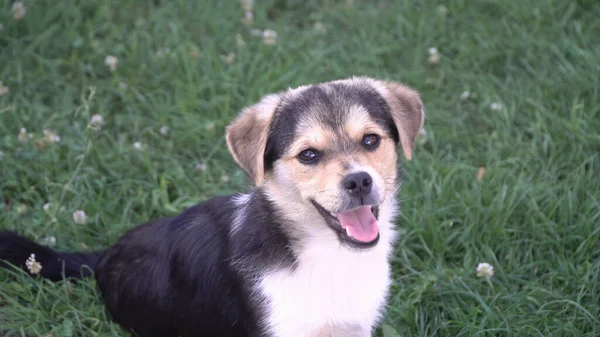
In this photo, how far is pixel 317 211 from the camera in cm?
351

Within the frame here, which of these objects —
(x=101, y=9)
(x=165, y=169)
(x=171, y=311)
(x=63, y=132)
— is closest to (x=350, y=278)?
(x=171, y=311)

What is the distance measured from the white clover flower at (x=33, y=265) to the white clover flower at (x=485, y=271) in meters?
2.62

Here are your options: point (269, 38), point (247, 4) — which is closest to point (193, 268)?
point (269, 38)

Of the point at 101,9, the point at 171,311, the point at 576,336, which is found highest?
the point at 101,9

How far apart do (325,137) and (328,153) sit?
8cm

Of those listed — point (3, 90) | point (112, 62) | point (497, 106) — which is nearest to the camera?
point (3, 90)

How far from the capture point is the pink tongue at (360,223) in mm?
3486

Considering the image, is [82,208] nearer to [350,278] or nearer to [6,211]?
[6,211]

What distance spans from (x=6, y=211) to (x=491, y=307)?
3240 mm

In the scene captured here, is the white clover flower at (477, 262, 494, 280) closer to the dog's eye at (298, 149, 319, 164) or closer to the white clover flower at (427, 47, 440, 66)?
the dog's eye at (298, 149, 319, 164)

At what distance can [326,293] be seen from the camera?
349 cm

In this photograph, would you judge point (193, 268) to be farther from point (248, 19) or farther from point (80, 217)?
point (248, 19)

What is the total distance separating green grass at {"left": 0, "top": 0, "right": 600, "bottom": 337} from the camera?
429 centimetres

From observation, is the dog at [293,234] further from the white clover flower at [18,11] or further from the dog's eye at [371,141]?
the white clover flower at [18,11]
